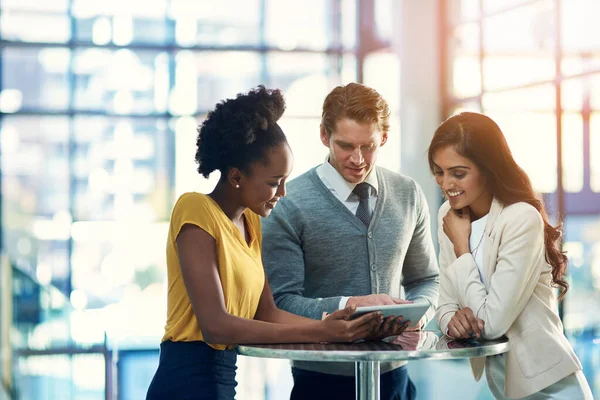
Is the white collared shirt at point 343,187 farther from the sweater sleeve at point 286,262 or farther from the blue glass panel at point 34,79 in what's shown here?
the blue glass panel at point 34,79

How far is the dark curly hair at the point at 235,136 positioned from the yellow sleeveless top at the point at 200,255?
10 cm

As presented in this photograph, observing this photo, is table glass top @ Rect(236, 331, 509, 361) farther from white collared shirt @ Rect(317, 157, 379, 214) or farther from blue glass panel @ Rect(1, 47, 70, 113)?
blue glass panel @ Rect(1, 47, 70, 113)

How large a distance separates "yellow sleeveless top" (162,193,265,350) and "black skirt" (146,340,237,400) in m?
0.02

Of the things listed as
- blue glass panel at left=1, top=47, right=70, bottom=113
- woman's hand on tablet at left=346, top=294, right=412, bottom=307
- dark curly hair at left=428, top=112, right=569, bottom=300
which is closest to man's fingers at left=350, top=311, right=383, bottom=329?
woman's hand on tablet at left=346, top=294, right=412, bottom=307

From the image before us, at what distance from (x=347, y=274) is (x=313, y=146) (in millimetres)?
4098

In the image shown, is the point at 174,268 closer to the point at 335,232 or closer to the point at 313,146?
the point at 335,232

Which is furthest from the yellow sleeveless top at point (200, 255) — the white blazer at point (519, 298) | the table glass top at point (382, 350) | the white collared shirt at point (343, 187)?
the white blazer at point (519, 298)

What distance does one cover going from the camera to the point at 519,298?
2205mm

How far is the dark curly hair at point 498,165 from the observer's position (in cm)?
229

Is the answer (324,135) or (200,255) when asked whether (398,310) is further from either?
(324,135)

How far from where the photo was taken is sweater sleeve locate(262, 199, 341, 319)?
94.7 inches

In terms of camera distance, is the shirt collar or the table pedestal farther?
the shirt collar

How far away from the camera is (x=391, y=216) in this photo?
2.59m

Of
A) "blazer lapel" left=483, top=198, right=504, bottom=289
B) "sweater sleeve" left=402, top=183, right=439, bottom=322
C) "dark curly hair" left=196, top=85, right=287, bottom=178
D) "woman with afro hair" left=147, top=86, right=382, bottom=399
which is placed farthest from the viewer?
"sweater sleeve" left=402, top=183, right=439, bottom=322
